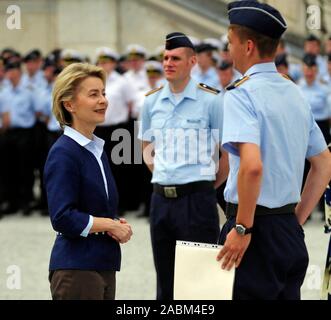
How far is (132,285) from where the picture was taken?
7.04 meters

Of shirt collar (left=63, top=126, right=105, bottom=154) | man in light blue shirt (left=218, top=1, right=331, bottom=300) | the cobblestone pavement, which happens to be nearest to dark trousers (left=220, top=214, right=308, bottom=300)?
man in light blue shirt (left=218, top=1, right=331, bottom=300)

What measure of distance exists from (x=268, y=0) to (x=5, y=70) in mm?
3478

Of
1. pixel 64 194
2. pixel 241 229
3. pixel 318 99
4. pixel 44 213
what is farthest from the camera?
pixel 44 213

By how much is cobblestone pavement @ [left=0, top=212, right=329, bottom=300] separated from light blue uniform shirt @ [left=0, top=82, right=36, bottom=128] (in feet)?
4.06

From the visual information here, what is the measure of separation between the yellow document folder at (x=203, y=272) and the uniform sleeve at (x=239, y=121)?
41 centimetres

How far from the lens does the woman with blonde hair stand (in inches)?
152

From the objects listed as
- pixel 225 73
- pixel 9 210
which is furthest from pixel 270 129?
pixel 9 210

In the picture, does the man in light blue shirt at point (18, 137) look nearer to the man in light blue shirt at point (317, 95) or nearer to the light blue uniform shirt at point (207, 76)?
the light blue uniform shirt at point (207, 76)

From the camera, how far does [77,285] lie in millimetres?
3879

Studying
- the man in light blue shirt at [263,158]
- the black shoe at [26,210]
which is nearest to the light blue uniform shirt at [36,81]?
the black shoe at [26,210]

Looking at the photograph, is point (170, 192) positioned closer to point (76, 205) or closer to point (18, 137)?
point (76, 205)

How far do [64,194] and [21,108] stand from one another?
7.71m

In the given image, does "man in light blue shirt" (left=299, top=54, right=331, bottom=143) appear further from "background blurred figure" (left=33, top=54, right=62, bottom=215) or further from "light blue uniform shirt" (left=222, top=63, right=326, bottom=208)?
"light blue uniform shirt" (left=222, top=63, right=326, bottom=208)

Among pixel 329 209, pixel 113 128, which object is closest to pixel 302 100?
pixel 329 209
